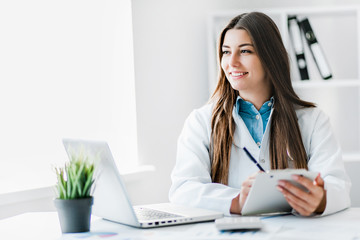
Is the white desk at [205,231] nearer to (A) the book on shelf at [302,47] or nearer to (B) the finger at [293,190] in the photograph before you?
(B) the finger at [293,190]

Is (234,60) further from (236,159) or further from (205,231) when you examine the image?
Answer: (205,231)

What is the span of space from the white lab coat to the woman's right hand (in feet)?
0.18

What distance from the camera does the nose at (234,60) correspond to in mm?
2234

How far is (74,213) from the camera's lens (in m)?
1.49

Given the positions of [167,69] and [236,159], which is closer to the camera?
[236,159]

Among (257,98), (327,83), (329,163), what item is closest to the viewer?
(329,163)

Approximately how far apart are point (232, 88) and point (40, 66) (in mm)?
979

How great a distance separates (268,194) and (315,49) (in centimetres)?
192

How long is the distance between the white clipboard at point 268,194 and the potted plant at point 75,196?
462 mm

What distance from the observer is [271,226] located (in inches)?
59.7

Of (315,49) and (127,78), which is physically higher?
(315,49)

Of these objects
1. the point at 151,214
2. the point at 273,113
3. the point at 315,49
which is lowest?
the point at 151,214

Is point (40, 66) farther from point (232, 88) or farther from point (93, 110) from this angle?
point (232, 88)

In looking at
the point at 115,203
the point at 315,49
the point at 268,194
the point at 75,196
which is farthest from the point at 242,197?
the point at 315,49
